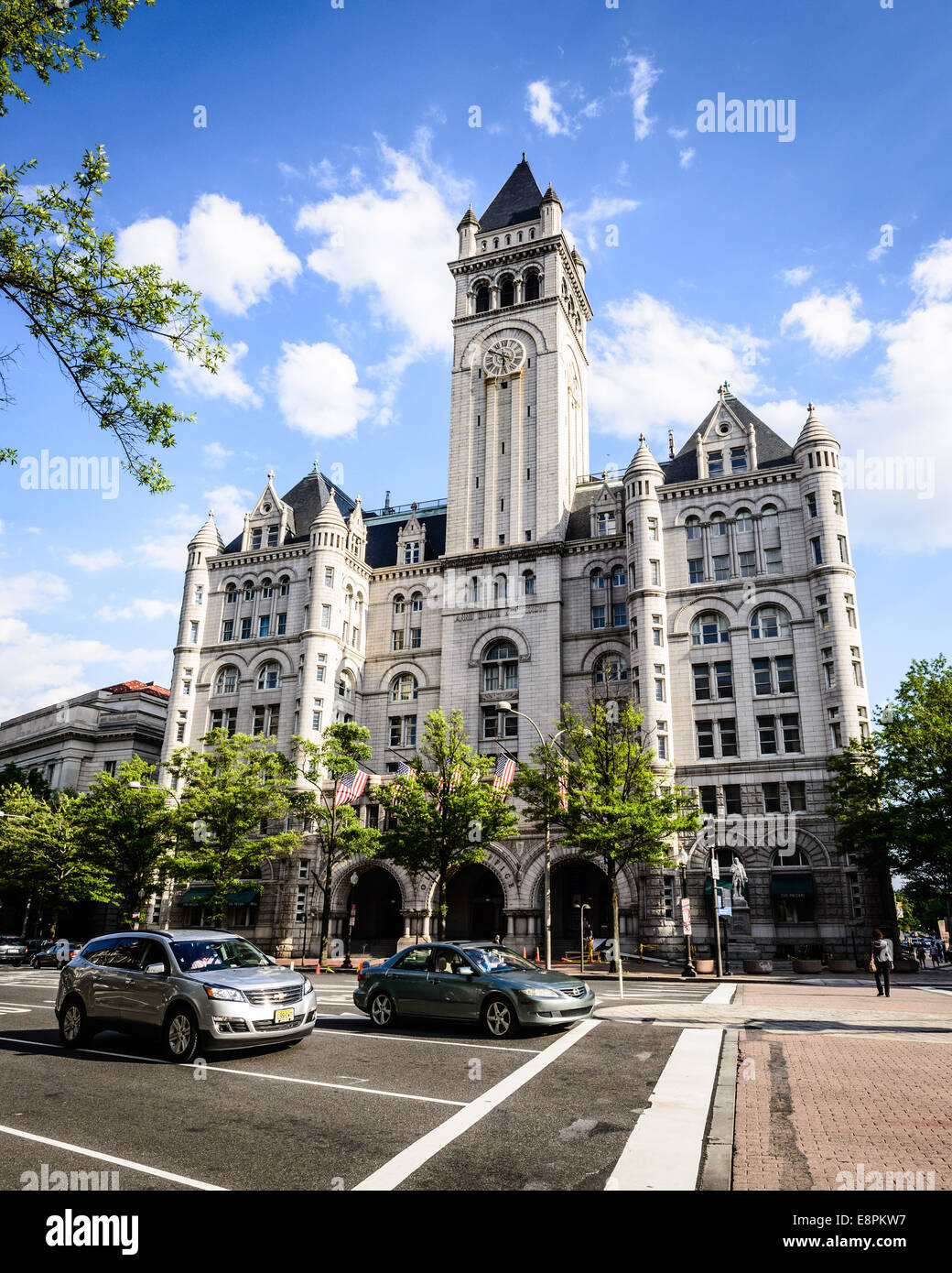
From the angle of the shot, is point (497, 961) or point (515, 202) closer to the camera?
point (497, 961)

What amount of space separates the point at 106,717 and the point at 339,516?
25873mm

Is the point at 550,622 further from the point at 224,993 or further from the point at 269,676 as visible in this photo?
the point at 224,993

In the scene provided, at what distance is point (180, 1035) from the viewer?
11188mm

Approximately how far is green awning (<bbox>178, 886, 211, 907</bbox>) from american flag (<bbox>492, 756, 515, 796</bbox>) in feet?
59.1

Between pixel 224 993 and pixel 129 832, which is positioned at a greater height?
pixel 129 832

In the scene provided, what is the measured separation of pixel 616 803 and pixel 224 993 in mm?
22706

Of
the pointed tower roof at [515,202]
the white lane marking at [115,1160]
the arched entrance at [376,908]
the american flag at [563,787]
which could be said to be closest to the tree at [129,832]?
the arched entrance at [376,908]

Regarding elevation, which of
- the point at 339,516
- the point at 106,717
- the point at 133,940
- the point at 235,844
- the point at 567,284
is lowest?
the point at 133,940

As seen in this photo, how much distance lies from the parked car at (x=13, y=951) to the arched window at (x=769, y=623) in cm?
4098

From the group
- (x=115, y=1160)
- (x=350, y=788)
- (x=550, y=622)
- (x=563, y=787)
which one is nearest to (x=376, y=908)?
(x=350, y=788)

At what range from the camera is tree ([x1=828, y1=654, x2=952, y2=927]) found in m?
32.3

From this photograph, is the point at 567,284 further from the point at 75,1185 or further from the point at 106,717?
the point at 75,1185

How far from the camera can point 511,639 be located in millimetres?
48594
